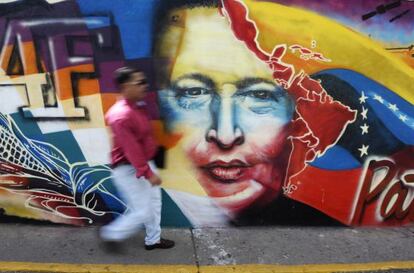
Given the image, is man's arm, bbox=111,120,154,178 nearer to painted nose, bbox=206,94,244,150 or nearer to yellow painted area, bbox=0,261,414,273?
yellow painted area, bbox=0,261,414,273

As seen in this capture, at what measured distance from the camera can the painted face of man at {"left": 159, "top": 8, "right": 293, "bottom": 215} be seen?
14.8ft

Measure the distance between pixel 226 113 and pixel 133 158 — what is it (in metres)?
1.06

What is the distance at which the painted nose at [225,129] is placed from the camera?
15.2 feet

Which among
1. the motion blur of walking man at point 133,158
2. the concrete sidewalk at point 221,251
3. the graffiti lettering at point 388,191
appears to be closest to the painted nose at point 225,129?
the motion blur of walking man at point 133,158

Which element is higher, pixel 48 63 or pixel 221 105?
pixel 48 63

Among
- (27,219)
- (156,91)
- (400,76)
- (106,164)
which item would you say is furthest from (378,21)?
(27,219)

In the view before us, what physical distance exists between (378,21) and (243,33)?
1.17 meters

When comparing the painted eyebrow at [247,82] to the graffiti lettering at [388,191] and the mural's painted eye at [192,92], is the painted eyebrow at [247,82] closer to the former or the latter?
the mural's painted eye at [192,92]

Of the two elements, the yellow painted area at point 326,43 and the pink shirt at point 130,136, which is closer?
the pink shirt at point 130,136

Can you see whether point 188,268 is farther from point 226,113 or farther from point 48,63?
point 48,63

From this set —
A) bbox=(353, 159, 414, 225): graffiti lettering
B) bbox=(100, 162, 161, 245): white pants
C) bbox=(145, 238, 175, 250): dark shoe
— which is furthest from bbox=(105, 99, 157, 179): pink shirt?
bbox=(353, 159, 414, 225): graffiti lettering

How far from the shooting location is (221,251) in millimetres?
4445

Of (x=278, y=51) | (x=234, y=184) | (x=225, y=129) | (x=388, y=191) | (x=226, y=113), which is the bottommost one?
(x=388, y=191)

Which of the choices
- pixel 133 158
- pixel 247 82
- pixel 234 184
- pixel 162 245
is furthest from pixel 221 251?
pixel 247 82
